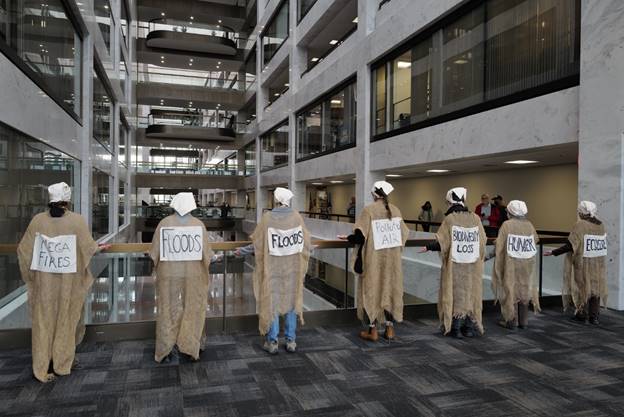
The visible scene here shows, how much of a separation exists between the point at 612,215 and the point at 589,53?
97.4 inches

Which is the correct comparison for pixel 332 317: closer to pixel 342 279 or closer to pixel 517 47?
pixel 342 279

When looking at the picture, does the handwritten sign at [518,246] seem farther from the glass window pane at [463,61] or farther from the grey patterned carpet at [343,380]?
the glass window pane at [463,61]

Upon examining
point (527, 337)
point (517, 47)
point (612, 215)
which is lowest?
point (527, 337)

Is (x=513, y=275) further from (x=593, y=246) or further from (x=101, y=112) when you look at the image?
(x=101, y=112)

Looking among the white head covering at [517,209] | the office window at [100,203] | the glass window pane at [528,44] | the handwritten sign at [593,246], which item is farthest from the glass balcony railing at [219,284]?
the office window at [100,203]

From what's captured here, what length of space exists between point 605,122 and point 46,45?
937 centimetres

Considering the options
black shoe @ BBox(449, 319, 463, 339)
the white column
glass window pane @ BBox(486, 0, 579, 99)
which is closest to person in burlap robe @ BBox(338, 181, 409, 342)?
black shoe @ BBox(449, 319, 463, 339)

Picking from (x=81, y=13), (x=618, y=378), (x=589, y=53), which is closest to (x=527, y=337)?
(x=618, y=378)

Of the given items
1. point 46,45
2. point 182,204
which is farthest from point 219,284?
point 46,45

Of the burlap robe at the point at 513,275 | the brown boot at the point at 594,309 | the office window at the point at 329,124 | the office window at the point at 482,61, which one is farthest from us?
the office window at the point at 329,124

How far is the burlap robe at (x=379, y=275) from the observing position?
212 inches

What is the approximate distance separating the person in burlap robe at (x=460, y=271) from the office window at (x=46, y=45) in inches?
241

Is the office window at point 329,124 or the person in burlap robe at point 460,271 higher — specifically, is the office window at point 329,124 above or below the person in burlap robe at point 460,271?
above

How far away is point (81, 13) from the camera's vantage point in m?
10.5
